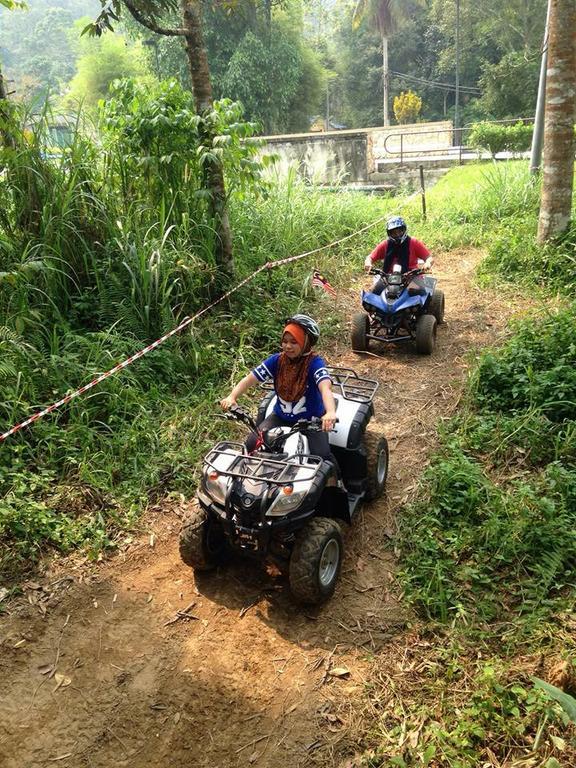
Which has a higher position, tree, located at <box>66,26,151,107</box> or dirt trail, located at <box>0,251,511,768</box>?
tree, located at <box>66,26,151,107</box>

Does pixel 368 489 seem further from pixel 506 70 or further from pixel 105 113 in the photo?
Result: pixel 506 70

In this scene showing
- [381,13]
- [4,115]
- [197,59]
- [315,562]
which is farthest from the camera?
[381,13]

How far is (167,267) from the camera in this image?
19.0 feet

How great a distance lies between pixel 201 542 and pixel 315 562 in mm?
692

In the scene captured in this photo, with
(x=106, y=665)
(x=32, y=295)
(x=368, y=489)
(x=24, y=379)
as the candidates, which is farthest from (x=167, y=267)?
(x=106, y=665)

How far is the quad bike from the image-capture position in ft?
10.4

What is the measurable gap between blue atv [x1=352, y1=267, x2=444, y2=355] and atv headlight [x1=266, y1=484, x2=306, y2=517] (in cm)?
380

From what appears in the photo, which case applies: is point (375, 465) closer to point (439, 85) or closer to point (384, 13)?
point (384, 13)

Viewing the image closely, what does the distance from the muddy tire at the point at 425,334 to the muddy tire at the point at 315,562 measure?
3596 mm

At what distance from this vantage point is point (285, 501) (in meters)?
3.17

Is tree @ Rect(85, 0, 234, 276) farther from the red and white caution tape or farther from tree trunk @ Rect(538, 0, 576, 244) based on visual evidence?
tree trunk @ Rect(538, 0, 576, 244)

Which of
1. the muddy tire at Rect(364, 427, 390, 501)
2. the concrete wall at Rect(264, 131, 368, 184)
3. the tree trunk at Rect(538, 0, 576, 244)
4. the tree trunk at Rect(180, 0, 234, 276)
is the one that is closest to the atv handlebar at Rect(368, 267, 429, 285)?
the tree trunk at Rect(180, 0, 234, 276)

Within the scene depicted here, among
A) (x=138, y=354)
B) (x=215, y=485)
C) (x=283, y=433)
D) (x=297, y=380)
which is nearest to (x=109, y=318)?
(x=138, y=354)

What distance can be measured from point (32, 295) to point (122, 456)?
1.78 metres
